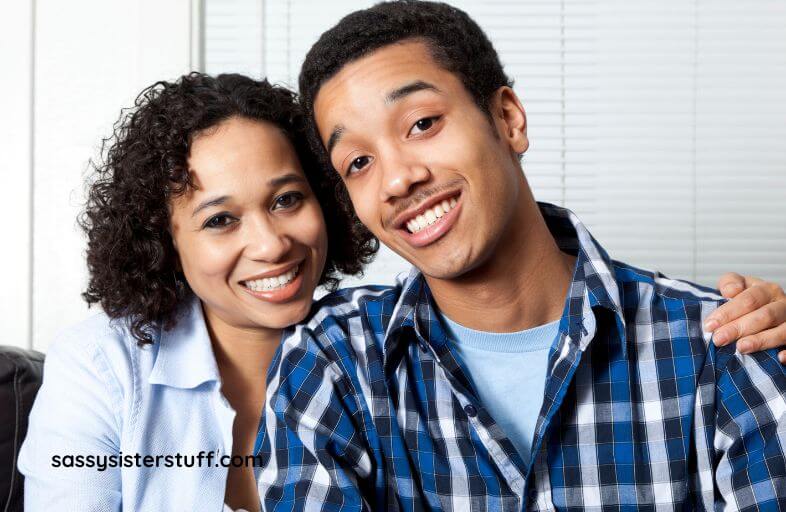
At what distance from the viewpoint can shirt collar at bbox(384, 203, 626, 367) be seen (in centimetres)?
155

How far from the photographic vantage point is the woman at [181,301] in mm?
1785

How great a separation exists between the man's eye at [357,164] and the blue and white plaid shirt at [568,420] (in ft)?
0.95

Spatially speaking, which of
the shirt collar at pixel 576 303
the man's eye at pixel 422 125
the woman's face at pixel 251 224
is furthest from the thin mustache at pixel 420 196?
the woman's face at pixel 251 224

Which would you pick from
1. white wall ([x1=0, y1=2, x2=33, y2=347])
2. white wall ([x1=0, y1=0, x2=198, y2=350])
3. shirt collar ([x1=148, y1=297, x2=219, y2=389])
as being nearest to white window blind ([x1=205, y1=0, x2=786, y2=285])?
white wall ([x1=0, y1=0, x2=198, y2=350])

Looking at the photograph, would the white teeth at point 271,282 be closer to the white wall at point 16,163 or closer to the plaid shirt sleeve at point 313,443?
the plaid shirt sleeve at point 313,443

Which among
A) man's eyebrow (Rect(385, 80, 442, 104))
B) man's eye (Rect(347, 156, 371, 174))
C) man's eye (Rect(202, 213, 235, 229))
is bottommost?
man's eye (Rect(202, 213, 235, 229))

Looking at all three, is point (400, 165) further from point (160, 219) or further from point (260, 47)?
point (260, 47)

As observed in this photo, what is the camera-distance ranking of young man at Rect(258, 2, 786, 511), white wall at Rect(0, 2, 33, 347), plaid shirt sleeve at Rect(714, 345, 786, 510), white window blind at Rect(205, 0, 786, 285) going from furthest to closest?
1. white window blind at Rect(205, 0, 786, 285)
2. white wall at Rect(0, 2, 33, 347)
3. young man at Rect(258, 2, 786, 511)
4. plaid shirt sleeve at Rect(714, 345, 786, 510)

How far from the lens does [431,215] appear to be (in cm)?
152

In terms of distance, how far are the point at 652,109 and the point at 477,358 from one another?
1700 mm

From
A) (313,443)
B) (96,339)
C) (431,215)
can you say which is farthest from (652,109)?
(96,339)

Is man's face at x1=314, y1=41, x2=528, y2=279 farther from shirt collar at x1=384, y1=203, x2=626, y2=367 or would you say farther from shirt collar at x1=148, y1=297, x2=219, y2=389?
shirt collar at x1=148, y1=297, x2=219, y2=389

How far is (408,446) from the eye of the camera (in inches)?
63.2

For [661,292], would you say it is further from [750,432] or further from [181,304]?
[181,304]
